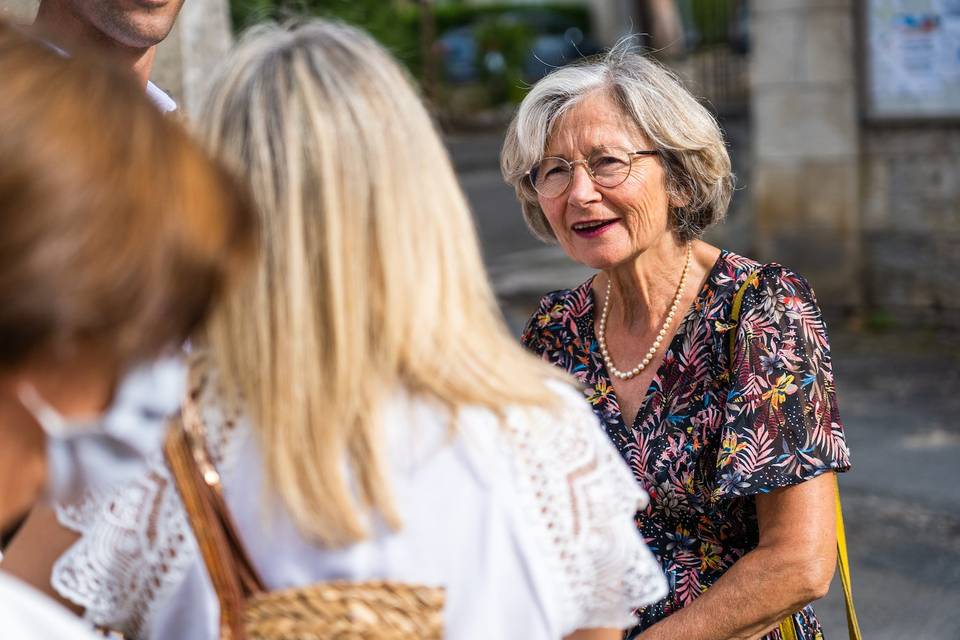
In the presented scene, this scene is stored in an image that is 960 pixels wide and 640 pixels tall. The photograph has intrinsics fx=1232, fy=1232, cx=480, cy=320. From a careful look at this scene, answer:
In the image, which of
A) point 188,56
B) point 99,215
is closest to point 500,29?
point 188,56

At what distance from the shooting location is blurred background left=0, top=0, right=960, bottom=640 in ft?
16.4

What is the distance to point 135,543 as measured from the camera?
1417 mm

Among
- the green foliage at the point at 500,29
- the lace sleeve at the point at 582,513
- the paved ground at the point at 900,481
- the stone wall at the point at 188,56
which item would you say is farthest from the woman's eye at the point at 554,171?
the green foliage at the point at 500,29

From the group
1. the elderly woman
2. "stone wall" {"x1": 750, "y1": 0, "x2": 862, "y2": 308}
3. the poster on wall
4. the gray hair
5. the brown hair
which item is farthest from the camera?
"stone wall" {"x1": 750, "y1": 0, "x2": 862, "y2": 308}

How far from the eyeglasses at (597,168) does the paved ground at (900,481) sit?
2327 millimetres

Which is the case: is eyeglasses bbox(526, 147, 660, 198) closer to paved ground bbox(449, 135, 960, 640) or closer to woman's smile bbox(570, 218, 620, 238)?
woman's smile bbox(570, 218, 620, 238)

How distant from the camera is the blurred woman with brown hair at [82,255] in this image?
979mm

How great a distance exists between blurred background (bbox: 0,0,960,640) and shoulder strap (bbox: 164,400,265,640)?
3220 millimetres

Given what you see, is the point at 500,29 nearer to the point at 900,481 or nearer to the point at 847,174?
the point at 847,174

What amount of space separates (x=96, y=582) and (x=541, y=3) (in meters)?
31.0

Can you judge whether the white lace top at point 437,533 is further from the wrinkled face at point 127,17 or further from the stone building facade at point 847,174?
the stone building facade at point 847,174

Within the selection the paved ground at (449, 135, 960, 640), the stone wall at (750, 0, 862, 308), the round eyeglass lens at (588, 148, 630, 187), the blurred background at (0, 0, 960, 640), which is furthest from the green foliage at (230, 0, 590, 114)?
the round eyeglass lens at (588, 148, 630, 187)

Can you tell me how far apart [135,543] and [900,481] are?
181 inches

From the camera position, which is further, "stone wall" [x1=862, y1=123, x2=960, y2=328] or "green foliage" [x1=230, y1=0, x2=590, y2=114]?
"green foliage" [x1=230, y1=0, x2=590, y2=114]
